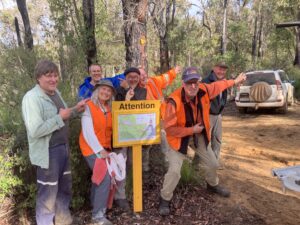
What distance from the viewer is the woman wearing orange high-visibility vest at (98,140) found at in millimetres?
4227

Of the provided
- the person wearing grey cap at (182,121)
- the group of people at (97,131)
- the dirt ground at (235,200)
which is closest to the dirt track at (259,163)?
the dirt ground at (235,200)

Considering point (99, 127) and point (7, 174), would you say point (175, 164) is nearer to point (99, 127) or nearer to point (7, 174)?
point (99, 127)

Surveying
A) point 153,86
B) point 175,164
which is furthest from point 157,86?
point 175,164

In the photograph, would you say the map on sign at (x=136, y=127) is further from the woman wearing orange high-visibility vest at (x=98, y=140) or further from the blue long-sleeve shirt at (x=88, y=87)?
the blue long-sleeve shirt at (x=88, y=87)

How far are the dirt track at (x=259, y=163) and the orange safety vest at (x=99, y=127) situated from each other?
1891 mm

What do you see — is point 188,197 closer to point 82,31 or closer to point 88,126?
point 88,126

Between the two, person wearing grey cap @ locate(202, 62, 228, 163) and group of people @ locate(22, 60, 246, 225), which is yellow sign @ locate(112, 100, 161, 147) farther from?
person wearing grey cap @ locate(202, 62, 228, 163)

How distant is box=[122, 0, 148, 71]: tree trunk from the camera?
5.93 metres

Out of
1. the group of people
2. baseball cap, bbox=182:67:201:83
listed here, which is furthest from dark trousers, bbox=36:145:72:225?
baseball cap, bbox=182:67:201:83

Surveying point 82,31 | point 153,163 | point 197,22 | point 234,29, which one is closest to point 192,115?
point 153,163

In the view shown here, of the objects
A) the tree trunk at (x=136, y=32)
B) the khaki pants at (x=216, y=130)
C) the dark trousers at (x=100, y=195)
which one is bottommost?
the dark trousers at (x=100, y=195)

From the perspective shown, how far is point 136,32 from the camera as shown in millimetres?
5934

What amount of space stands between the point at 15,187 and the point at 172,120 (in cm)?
217

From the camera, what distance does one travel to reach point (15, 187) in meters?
4.55
